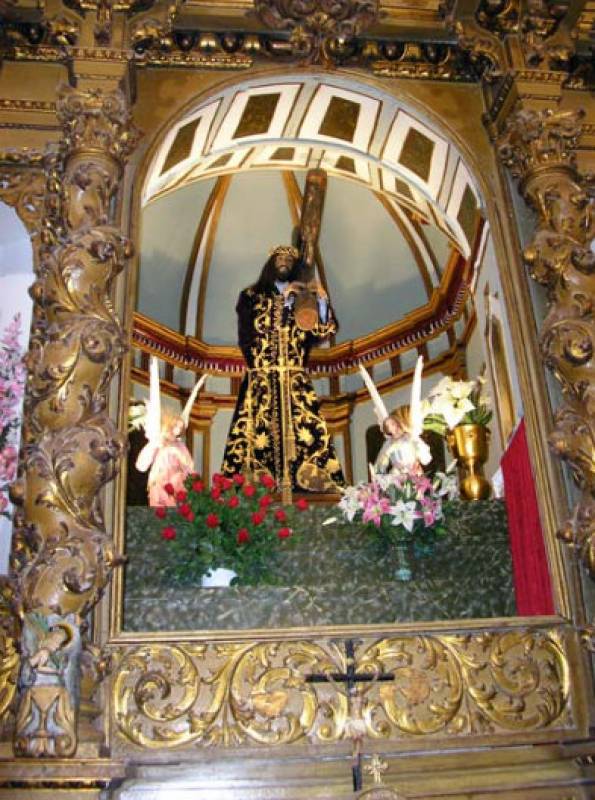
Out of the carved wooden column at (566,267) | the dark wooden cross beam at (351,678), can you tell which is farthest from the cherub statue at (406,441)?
the dark wooden cross beam at (351,678)

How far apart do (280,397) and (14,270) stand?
204 centimetres

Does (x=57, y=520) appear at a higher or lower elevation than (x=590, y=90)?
lower

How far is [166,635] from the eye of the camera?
134 inches

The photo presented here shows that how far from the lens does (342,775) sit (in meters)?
3.18

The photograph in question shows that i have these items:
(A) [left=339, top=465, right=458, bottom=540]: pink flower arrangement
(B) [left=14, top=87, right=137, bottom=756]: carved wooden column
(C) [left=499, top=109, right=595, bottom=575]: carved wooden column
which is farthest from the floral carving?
(A) [left=339, top=465, right=458, bottom=540]: pink flower arrangement

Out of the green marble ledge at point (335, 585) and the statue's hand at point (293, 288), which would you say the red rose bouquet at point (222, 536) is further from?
the statue's hand at point (293, 288)

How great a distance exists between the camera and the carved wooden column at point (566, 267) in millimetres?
3646

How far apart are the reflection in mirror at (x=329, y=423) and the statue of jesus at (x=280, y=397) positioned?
1 centimetres

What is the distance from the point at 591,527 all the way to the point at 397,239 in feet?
22.2

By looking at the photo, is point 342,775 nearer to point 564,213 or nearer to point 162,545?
point 162,545

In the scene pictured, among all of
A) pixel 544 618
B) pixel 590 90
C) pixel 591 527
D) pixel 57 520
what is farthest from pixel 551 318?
pixel 57 520

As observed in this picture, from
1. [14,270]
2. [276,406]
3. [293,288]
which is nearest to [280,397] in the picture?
[276,406]

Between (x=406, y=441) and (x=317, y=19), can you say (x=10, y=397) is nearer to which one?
(x=406, y=441)

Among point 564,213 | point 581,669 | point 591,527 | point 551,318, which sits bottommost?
point 581,669
